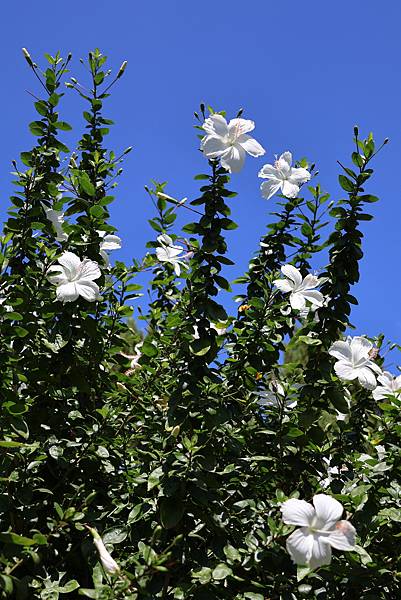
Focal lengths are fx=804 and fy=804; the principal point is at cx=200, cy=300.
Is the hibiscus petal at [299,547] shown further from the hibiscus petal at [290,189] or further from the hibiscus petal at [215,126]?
the hibiscus petal at [290,189]

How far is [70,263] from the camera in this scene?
281cm

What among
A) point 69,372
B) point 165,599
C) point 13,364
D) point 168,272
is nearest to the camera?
point 165,599

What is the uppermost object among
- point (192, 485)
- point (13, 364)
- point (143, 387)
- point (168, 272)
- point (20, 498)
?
point (168, 272)

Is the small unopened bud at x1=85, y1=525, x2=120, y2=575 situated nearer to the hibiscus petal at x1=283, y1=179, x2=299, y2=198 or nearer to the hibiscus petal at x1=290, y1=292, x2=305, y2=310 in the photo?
the hibiscus petal at x1=290, y1=292, x2=305, y2=310

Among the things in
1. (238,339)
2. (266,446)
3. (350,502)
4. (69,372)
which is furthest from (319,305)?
(69,372)

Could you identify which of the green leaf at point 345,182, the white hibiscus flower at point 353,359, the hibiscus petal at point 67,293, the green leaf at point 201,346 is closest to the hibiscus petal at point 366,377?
the white hibiscus flower at point 353,359

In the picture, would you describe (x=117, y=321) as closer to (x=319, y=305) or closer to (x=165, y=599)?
(x=319, y=305)

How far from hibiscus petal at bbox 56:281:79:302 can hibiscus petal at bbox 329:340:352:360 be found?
943 mm

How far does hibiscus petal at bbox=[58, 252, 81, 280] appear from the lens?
280 centimetres

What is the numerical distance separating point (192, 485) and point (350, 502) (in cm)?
55

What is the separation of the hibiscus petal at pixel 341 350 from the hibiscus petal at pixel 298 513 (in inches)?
27.8

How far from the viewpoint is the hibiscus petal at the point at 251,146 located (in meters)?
2.85

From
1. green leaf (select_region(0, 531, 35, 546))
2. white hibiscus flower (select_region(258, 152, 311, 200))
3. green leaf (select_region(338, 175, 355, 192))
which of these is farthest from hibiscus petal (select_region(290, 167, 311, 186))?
green leaf (select_region(0, 531, 35, 546))

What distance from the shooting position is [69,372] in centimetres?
291
